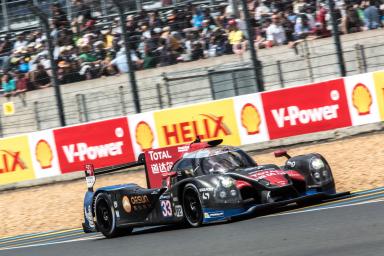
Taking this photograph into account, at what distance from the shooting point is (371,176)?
41.0ft

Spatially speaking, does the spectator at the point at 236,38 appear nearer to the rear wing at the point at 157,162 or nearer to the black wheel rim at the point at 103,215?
the rear wing at the point at 157,162

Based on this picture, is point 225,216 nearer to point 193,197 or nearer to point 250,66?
point 193,197

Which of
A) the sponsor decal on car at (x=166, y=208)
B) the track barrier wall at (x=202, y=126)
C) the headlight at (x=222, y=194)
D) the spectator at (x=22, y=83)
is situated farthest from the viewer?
the spectator at (x=22, y=83)

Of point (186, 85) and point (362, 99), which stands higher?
point (186, 85)

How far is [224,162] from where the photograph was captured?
10.5 m

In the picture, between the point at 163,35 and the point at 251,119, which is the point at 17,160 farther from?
the point at 251,119

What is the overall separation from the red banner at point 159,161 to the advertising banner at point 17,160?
6.93 metres

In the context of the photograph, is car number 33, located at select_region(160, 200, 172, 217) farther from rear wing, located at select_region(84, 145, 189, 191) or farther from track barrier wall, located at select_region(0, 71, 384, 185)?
track barrier wall, located at select_region(0, 71, 384, 185)

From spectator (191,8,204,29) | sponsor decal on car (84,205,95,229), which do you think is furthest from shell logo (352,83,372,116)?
sponsor decal on car (84,205,95,229)

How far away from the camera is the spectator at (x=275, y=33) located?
18.1m

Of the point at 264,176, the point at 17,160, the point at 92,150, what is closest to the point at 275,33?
the point at 92,150

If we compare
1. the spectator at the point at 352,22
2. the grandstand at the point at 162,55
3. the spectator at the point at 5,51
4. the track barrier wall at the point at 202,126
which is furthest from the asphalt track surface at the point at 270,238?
the spectator at the point at 5,51

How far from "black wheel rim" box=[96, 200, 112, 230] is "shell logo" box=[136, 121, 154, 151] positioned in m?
5.51

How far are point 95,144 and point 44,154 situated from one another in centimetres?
118
